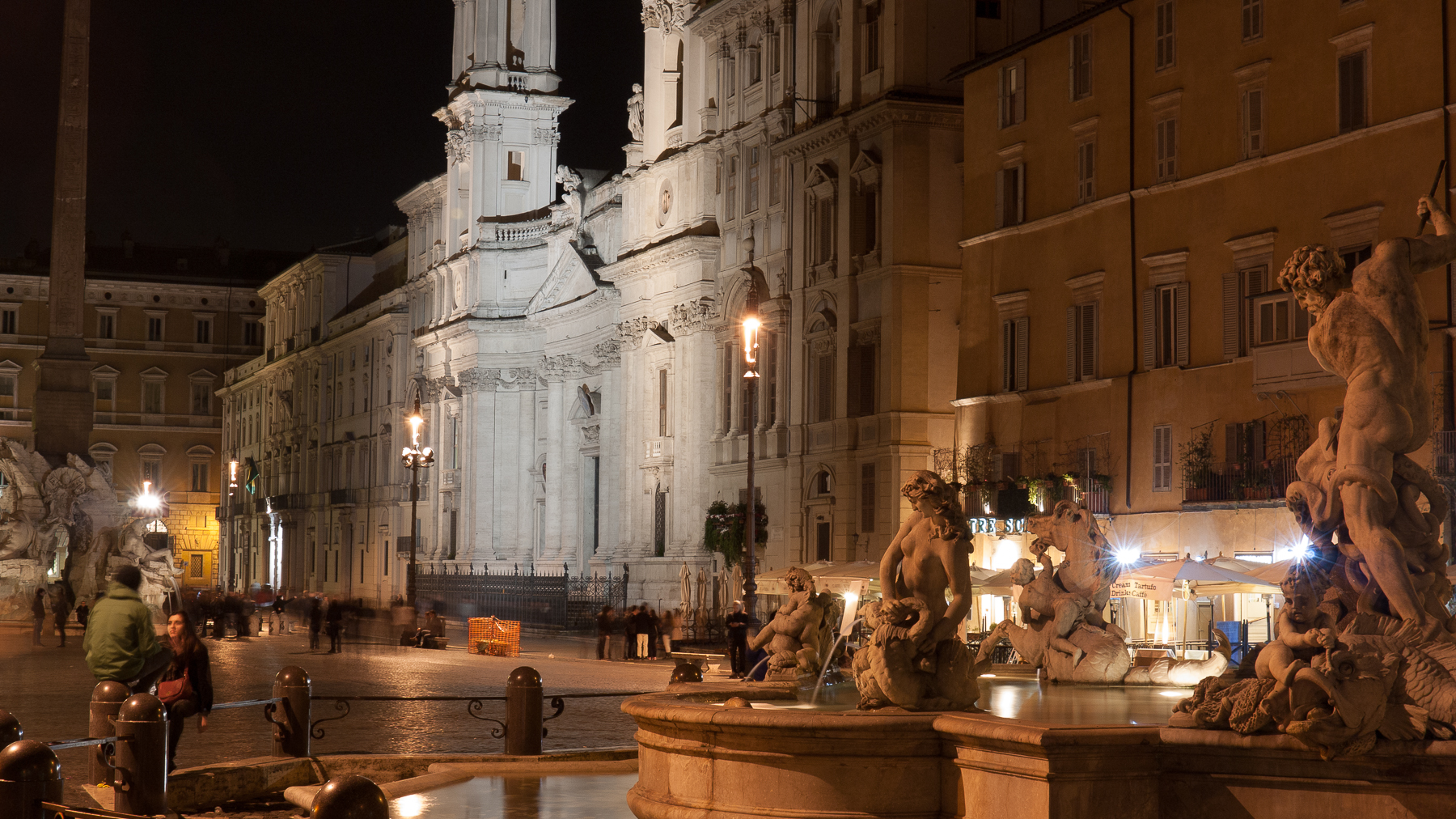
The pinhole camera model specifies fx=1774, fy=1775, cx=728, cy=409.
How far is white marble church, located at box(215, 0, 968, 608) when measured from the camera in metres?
39.5

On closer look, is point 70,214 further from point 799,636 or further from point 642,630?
point 799,636

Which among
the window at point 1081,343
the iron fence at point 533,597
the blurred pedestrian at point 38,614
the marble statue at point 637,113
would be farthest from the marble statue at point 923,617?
the marble statue at point 637,113

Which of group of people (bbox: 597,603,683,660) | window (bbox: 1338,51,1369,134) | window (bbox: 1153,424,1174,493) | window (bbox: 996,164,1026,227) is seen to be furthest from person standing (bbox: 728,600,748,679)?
window (bbox: 1338,51,1369,134)

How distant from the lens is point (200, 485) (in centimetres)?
10244

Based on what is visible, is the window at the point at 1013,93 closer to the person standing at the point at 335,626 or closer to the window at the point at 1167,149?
the window at the point at 1167,149

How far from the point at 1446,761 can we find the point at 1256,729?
0.83 meters

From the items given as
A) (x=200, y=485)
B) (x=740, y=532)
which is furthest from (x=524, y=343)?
(x=200, y=485)

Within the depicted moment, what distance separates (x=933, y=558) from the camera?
10172 millimetres

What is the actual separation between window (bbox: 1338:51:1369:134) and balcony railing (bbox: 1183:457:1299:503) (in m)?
5.33

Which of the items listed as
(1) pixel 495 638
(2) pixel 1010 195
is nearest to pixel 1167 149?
(2) pixel 1010 195

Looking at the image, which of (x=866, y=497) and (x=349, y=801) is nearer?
(x=349, y=801)

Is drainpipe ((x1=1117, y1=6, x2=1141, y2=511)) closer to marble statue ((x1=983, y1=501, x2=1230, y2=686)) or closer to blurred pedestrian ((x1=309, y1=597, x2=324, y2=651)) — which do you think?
marble statue ((x1=983, y1=501, x2=1230, y2=686))

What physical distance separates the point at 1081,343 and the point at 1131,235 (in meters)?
2.46

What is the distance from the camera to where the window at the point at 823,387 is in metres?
41.8
